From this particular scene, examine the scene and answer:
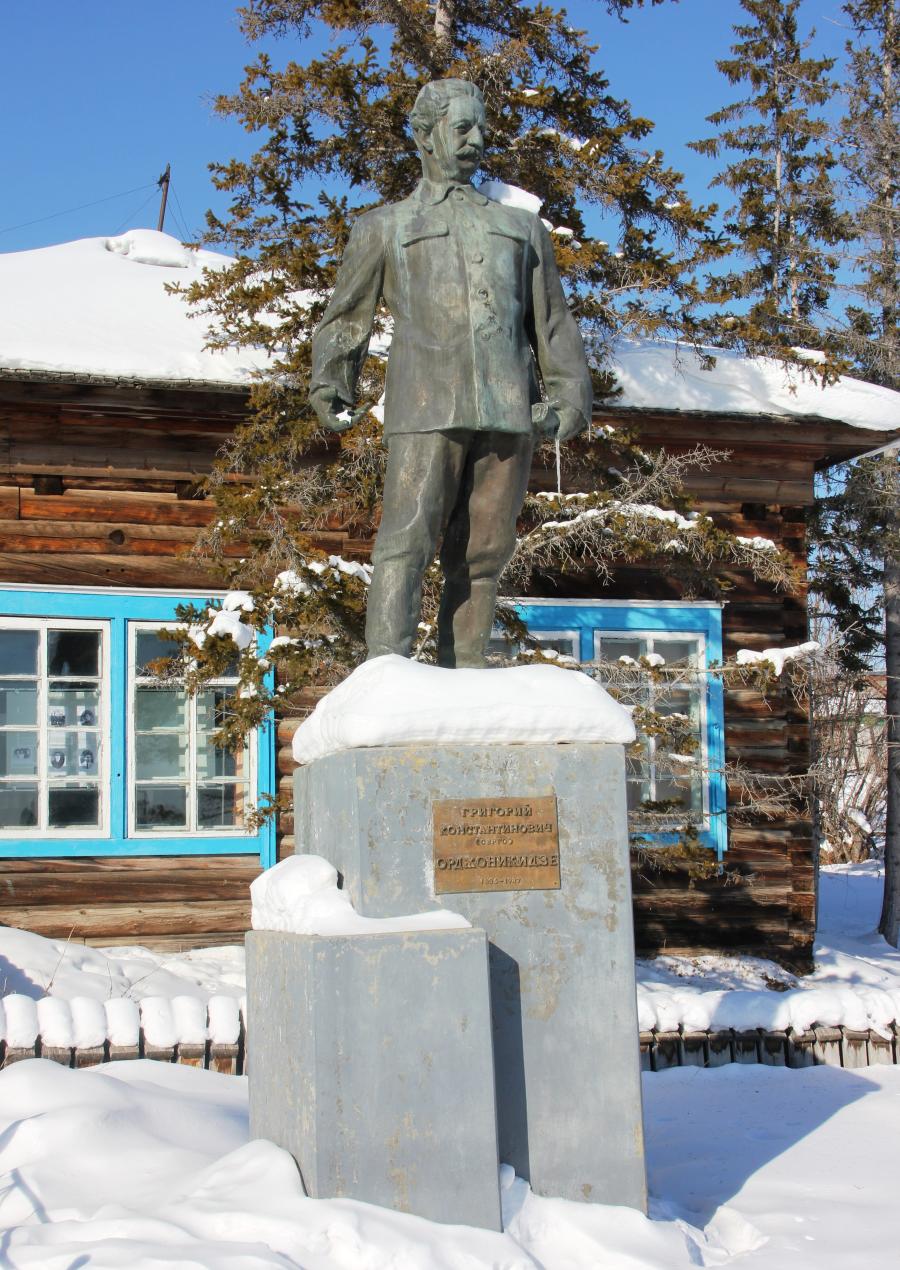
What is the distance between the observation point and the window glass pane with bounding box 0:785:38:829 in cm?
980

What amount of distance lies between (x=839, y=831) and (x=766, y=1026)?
17.0 m

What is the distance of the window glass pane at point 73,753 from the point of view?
32.4 feet

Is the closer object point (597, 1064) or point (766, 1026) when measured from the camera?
point (597, 1064)

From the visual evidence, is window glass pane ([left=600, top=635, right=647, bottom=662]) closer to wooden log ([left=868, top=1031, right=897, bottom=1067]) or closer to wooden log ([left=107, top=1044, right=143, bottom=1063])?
wooden log ([left=868, top=1031, right=897, bottom=1067])

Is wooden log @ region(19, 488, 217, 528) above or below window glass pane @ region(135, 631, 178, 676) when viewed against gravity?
above

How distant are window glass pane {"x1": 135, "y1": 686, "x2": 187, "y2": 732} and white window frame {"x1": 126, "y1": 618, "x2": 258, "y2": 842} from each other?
0.06 meters

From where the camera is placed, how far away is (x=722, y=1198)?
4.38 metres

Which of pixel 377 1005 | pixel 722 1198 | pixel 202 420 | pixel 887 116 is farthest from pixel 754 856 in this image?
pixel 887 116

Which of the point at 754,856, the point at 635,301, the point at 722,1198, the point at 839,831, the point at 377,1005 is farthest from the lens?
the point at 839,831

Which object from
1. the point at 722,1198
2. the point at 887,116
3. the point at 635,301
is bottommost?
the point at 722,1198

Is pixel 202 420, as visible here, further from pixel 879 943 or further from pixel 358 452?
pixel 879 943

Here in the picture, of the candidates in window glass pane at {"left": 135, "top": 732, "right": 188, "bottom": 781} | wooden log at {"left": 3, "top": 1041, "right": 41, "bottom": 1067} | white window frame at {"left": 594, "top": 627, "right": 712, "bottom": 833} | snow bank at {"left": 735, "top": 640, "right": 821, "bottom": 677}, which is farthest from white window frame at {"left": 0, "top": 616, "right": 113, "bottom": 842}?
snow bank at {"left": 735, "top": 640, "right": 821, "bottom": 677}

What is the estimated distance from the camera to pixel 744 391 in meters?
11.1

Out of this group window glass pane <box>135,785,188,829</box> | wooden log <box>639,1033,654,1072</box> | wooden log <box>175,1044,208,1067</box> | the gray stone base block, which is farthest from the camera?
window glass pane <box>135,785,188,829</box>
